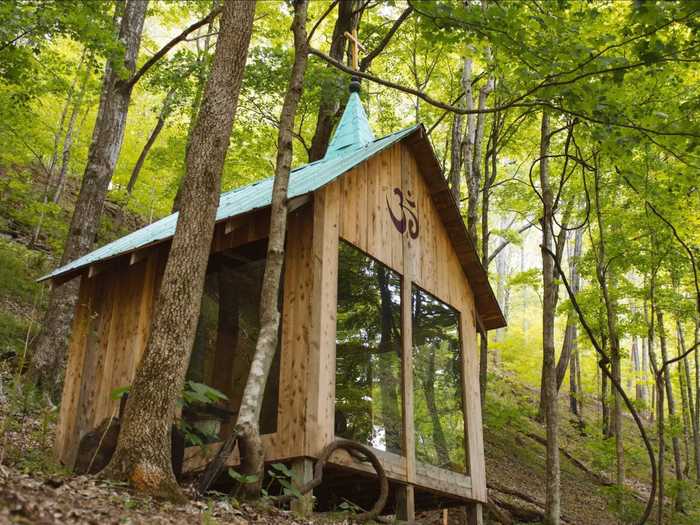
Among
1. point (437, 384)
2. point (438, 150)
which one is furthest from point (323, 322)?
point (438, 150)

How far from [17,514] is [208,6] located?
17.1 metres

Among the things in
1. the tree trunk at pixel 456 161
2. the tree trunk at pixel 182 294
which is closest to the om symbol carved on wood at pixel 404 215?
the tree trunk at pixel 182 294

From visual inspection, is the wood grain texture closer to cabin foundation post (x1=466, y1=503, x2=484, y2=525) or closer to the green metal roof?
the green metal roof

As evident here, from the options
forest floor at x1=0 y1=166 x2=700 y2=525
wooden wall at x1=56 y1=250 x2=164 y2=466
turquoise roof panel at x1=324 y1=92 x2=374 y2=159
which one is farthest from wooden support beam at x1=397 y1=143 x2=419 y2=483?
wooden wall at x1=56 y1=250 x2=164 y2=466

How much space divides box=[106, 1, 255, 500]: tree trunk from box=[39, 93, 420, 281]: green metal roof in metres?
1.07

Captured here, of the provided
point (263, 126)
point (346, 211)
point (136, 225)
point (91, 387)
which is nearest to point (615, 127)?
point (346, 211)

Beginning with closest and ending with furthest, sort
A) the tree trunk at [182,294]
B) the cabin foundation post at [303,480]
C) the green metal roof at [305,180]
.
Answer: the tree trunk at [182,294] → the cabin foundation post at [303,480] → the green metal roof at [305,180]

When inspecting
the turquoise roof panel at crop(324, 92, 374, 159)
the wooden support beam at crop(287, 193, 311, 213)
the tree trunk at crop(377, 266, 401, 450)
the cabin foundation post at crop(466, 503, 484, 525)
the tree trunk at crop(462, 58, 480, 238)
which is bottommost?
the cabin foundation post at crop(466, 503, 484, 525)

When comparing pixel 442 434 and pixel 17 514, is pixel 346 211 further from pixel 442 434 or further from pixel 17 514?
pixel 17 514

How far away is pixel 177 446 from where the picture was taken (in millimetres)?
6324

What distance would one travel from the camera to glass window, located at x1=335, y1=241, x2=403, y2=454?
748 centimetres

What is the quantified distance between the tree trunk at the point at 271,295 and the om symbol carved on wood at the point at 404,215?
7.37 ft

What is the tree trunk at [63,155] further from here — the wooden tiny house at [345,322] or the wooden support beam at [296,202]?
the wooden support beam at [296,202]

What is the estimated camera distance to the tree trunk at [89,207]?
11.2m
